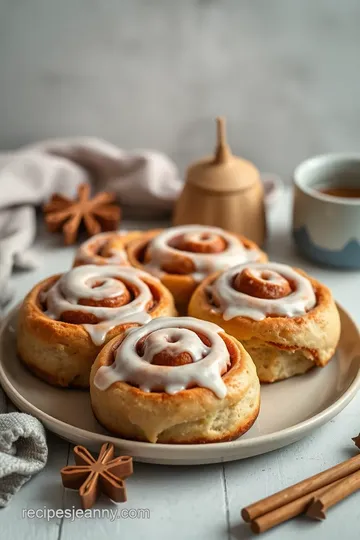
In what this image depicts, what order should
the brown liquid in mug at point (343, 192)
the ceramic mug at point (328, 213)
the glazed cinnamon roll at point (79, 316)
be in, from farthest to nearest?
the brown liquid in mug at point (343, 192)
the ceramic mug at point (328, 213)
the glazed cinnamon roll at point (79, 316)

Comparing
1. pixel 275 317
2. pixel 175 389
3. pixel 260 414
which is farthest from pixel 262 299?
pixel 175 389

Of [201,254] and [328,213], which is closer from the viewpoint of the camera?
[201,254]

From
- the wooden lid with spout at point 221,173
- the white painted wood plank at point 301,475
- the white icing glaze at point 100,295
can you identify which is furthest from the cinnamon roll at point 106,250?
the white painted wood plank at point 301,475

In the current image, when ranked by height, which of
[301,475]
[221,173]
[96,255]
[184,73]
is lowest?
[301,475]

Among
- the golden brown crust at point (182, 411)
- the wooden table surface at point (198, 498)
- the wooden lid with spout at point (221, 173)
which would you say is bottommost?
the wooden table surface at point (198, 498)

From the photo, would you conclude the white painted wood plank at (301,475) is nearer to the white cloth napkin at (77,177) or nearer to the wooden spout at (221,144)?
the wooden spout at (221,144)

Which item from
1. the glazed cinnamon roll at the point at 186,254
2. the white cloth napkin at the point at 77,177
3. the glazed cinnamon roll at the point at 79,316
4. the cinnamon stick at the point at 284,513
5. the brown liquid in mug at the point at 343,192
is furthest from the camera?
the white cloth napkin at the point at 77,177

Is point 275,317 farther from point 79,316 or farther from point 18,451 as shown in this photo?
point 18,451

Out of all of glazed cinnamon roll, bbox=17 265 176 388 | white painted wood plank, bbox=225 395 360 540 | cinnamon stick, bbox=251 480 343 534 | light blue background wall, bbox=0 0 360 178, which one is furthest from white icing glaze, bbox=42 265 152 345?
light blue background wall, bbox=0 0 360 178
